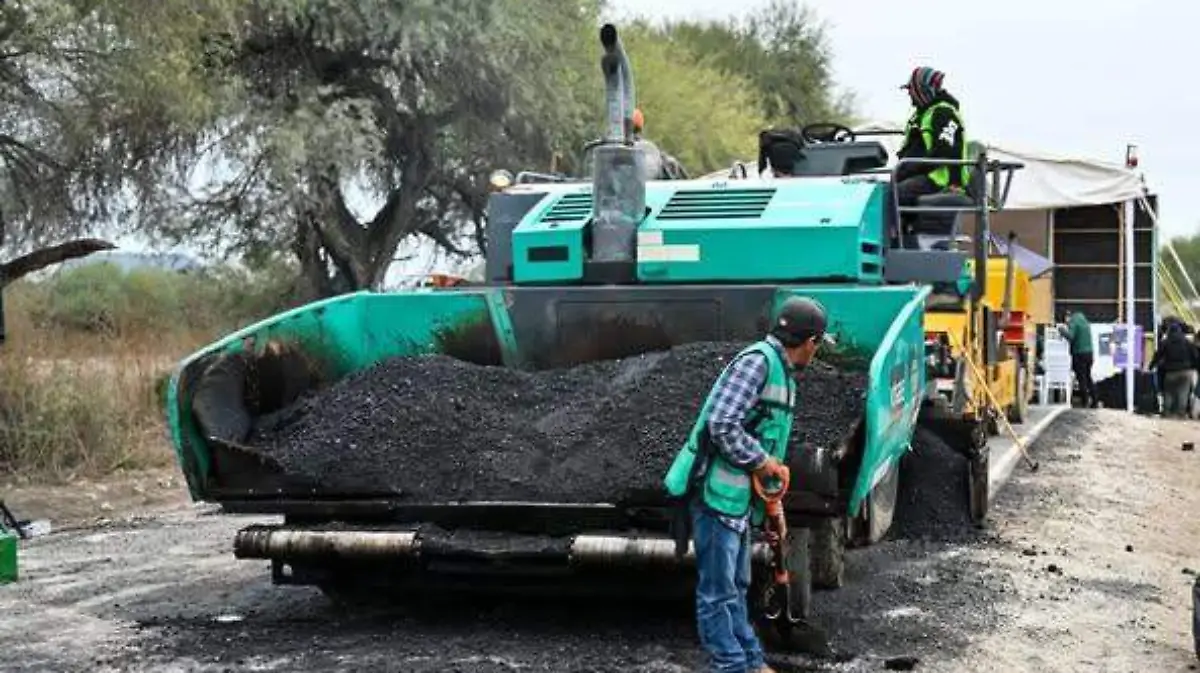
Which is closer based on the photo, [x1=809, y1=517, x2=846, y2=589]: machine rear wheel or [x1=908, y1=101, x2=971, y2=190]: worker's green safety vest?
[x1=809, y1=517, x2=846, y2=589]: machine rear wheel

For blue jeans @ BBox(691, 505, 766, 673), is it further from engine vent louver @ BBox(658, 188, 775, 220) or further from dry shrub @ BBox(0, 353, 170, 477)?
dry shrub @ BBox(0, 353, 170, 477)

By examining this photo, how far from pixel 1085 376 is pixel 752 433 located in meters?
17.1

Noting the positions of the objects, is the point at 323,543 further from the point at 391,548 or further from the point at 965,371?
the point at 965,371

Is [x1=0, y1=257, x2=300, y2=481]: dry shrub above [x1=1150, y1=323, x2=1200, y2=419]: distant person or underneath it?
above

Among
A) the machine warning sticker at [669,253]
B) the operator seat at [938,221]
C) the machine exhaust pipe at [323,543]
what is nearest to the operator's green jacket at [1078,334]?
the operator seat at [938,221]

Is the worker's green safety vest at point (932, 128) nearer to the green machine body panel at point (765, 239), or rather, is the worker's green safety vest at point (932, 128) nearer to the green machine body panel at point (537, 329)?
the green machine body panel at point (765, 239)

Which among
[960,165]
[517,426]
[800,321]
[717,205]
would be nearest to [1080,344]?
[960,165]

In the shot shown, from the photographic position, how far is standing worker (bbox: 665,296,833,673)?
5.20 meters

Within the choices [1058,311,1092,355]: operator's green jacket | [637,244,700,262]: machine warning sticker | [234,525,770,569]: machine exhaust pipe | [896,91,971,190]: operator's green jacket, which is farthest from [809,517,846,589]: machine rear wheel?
[1058,311,1092,355]: operator's green jacket

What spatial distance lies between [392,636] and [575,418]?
3.90 feet

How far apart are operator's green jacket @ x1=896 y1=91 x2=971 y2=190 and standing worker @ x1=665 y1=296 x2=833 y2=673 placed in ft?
13.0

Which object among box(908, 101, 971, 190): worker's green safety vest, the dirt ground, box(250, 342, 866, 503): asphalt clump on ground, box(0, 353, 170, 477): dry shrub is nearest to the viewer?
the dirt ground

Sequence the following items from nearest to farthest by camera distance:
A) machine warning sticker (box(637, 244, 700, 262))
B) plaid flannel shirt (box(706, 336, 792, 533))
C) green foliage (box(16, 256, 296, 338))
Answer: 1. plaid flannel shirt (box(706, 336, 792, 533))
2. machine warning sticker (box(637, 244, 700, 262))
3. green foliage (box(16, 256, 296, 338))

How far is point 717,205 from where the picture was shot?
7820mm
